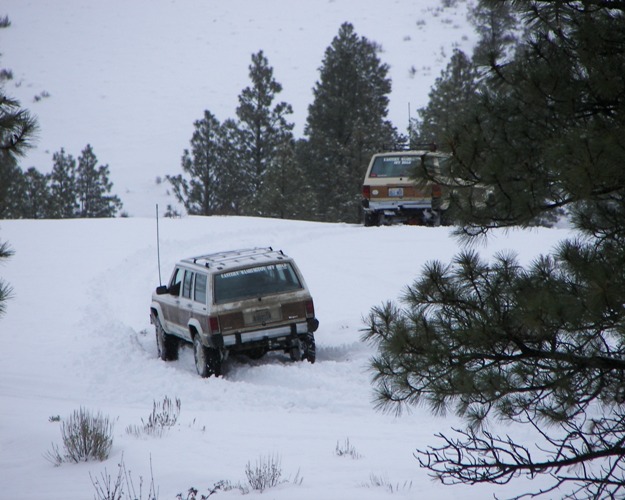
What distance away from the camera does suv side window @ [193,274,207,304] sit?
38.8 ft

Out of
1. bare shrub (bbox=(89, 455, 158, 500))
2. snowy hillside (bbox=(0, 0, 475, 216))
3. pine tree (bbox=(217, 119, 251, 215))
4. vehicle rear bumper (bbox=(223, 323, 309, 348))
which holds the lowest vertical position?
bare shrub (bbox=(89, 455, 158, 500))

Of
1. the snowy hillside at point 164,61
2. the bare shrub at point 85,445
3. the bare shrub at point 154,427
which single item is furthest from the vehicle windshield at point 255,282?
the snowy hillside at point 164,61

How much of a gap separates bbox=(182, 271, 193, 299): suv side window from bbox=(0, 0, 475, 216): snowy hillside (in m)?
40.1

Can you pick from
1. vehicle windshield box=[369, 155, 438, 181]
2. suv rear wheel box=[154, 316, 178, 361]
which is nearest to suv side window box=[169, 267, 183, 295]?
suv rear wheel box=[154, 316, 178, 361]

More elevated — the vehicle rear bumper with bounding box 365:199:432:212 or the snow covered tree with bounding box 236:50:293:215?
the snow covered tree with bounding box 236:50:293:215

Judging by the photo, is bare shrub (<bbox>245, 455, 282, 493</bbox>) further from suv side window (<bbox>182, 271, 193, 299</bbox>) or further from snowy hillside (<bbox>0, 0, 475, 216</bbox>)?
snowy hillside (<bbox>0, 0, 475, 216</bbox>)

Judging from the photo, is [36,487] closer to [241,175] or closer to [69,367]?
[69,367]

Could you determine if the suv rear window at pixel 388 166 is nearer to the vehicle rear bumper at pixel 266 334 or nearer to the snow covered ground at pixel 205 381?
the snow covered ground at pixel 205 381

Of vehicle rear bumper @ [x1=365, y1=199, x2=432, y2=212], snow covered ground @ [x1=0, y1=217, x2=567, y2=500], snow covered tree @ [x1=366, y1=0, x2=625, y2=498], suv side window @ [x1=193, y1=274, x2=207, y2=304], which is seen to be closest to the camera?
snow covered tree @ [x1=366, y1=0, x2=625, y2=498]

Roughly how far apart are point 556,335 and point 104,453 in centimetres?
429

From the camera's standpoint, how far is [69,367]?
1360cm

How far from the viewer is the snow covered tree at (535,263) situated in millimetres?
4828

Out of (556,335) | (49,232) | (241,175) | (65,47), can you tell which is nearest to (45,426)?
(556,335)

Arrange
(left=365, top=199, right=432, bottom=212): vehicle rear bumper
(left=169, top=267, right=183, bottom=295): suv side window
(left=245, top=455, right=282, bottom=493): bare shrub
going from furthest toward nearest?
(left=365, top=199, right=432, bottom=212): vehicle rear bumper, (left=169, top=267, right=183, bottom=295): suv side window, (left=245, top=455, right=282, bottom=493): bare shrub
